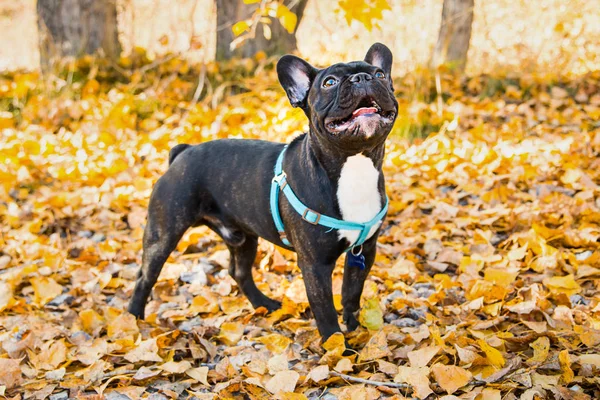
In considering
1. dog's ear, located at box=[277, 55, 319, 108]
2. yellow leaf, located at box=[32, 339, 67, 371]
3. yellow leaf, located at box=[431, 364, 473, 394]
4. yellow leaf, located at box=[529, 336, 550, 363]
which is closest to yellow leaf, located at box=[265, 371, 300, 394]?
yellow leaf, located at box=[431, 364, 473, 394]

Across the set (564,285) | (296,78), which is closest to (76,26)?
(296,78)

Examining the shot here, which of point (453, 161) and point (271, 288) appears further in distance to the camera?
point (453, 161)

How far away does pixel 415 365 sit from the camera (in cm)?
291

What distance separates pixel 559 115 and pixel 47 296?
19.4ft

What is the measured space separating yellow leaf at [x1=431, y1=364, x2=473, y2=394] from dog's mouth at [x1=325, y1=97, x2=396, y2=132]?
3.69ft

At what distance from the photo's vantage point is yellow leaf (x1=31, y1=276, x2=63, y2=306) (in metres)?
4.23

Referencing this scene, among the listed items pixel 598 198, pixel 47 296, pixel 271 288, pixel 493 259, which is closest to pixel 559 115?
pixel 598 198

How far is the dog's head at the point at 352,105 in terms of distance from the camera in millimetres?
2855

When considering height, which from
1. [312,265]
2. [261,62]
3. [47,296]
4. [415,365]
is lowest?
[47,296]

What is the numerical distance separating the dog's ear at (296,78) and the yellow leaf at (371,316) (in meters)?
1.19

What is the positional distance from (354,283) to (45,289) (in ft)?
7.13

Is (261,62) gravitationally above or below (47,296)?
above

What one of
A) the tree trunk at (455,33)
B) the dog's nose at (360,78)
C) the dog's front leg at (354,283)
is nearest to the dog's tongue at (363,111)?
the dog's nose at (360,78)

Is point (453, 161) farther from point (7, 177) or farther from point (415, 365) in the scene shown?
point (7, 177)
